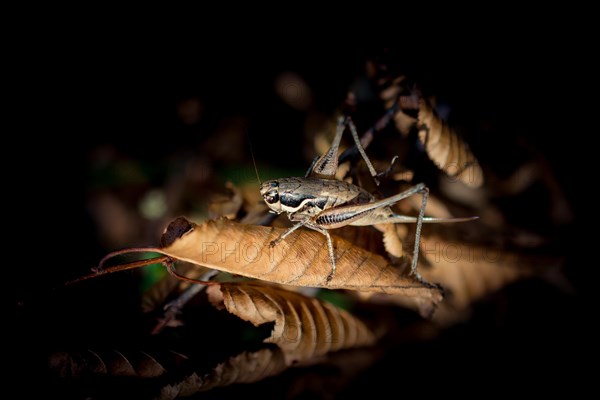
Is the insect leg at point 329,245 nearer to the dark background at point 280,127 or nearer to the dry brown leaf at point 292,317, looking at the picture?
the dry brown leaf at point 292,317

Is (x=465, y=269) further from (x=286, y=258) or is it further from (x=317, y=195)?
(x=286, y=258)

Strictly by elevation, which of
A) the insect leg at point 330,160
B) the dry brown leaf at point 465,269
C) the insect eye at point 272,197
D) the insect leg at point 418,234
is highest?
the insect leg at point 330,160

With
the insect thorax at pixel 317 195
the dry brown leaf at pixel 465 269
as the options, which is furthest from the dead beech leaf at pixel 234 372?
the dry brown leaf at pixel 465 269

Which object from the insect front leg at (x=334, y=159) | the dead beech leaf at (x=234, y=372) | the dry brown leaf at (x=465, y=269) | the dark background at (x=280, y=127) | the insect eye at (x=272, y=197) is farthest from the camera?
the dark background at (x=280, y=127)

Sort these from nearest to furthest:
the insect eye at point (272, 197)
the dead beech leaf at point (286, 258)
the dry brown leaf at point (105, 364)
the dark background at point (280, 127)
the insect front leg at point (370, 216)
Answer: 1. the dead beech leaf at point (286, 258)
2. the dry brown leaf at point (105, 364)
3. the insect front leg at point (370, 216)
4. the insect eye at point (272, 197)
5. the dark background at point (280, 127)

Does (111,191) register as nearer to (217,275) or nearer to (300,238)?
(217,275)

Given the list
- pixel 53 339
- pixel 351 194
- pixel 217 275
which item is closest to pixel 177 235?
pixel 217 275

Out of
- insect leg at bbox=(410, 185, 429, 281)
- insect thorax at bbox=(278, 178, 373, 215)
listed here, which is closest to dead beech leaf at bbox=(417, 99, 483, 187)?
insect leg at bbox=(410, 185, 429, 281)
